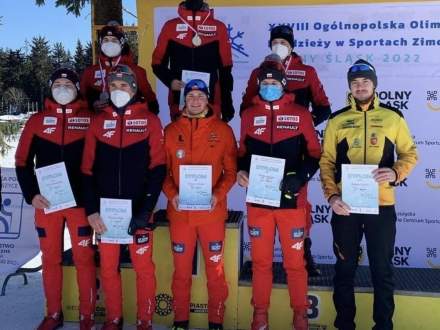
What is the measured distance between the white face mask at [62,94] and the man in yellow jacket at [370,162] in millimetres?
1910

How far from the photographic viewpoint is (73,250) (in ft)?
12.7

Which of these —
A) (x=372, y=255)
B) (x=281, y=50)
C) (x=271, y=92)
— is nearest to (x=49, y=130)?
(x=271, y=92)

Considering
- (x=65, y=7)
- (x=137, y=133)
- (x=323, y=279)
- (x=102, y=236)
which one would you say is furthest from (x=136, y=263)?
(x=65, y=7)

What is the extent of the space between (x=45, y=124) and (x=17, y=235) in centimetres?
195

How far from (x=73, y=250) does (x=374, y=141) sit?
7.55 ft

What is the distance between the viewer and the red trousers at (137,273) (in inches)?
146

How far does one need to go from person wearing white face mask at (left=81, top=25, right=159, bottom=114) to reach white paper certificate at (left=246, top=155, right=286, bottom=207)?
1.24 meters

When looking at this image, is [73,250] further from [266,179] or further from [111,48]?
[111,48]

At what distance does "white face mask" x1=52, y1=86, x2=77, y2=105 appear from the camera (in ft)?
12.6

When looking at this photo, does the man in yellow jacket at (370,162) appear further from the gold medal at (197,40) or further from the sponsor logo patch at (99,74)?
the sponsor logo patch at (99,74)

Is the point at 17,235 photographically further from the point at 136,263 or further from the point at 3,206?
the point at 136,263

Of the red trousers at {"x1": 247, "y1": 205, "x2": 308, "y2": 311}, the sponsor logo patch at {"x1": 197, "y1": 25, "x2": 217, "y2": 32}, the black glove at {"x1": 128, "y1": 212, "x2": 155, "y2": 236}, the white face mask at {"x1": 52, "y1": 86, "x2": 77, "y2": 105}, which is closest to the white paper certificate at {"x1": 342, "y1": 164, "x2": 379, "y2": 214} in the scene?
the red trousers at {"x1": 247, "y1": 205, "x2": 308, "y2": 311}

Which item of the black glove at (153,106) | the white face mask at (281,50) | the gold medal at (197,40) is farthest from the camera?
the black glove at (153,106)

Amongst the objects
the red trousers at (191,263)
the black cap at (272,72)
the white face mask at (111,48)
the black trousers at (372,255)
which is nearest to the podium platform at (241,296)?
the red trousers at (191,263)
